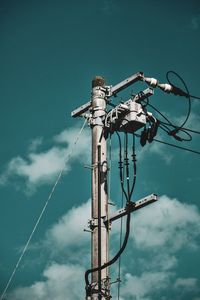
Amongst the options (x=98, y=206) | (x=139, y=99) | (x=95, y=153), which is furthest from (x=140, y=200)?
(x=139, y=99)

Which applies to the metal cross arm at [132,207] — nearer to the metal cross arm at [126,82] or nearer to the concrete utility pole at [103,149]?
the concrete utility pole at [103,149]

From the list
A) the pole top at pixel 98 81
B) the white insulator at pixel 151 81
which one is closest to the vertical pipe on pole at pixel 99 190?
the pole top at pixel 98 81

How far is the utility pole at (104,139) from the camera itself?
962 cm

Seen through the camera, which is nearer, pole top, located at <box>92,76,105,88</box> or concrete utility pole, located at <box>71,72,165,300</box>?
concrete utility pole, located at <box>71,72,165,300</box>

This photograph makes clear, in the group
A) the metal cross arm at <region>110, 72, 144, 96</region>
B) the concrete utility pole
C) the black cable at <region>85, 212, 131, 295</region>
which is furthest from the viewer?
the metal cross arm at <region>110, 72, 144, 96</region>

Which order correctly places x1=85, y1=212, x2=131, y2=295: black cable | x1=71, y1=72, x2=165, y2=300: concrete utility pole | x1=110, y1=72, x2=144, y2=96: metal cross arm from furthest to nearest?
x1=110, y1=72, x2=144, y2=96: metal cross arm → x1=71, y1=72, x2=165, y2=300: concrete utility pole → x1=85, y1=212, x2=131, y2=295: black cable

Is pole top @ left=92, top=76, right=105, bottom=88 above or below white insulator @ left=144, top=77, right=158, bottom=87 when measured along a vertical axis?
above

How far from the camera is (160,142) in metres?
11.6

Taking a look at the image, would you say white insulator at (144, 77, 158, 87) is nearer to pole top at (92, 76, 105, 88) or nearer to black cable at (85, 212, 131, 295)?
pole top at (92, 76, 105, 88)

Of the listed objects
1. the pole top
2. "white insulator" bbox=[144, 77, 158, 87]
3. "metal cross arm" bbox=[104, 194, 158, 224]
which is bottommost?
"metal cross arm" bbox=[104, 194, 158, 224]

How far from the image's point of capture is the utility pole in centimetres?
962

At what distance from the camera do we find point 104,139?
10930 mm

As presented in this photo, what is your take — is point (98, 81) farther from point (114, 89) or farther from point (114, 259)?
point (114, 259)

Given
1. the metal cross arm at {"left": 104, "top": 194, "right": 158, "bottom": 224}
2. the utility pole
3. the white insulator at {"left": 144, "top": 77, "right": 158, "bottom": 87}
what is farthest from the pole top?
the metal cross arm at {"left": 104, "top": 194, "right": 158, "bottom": 224}
